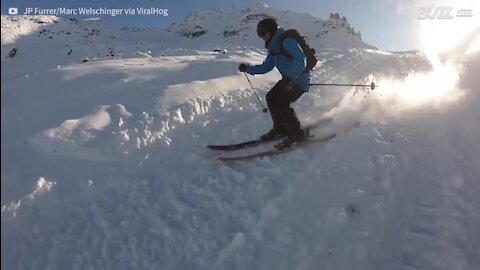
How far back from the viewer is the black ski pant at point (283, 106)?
8.16 meters

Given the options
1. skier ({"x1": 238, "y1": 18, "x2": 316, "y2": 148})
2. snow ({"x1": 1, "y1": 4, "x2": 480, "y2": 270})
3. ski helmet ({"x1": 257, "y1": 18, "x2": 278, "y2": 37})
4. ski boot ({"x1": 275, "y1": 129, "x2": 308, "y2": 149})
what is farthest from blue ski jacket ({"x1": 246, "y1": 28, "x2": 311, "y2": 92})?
snow ({"x1": 1, "y1": 4, "x2": 480, "y2": 270})

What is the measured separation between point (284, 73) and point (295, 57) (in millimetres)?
413

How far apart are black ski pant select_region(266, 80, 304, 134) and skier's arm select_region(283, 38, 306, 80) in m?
0.36

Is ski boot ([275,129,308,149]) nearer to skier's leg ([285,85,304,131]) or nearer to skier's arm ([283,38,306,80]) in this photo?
skier's leg ([285,85,304,131])

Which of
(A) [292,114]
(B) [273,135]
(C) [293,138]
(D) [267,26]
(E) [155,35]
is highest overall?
(D) [267,26]

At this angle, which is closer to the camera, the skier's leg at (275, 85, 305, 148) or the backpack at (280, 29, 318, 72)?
the backpack at (280, 29, 318, 72)

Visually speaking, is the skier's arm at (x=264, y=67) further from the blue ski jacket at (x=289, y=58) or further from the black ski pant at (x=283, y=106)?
the black ski pant at (x=283, y=106)

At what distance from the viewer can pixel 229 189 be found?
6.50 m

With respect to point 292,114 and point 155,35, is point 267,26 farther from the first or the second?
point 155,35

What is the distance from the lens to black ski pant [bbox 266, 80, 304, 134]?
321 inches

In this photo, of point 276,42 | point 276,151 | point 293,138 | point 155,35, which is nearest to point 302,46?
point 276,42

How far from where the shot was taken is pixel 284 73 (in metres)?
7.97

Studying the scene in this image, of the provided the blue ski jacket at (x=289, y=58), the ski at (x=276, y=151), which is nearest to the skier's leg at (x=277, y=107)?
the blue ski jacket at (x=289, y=58)

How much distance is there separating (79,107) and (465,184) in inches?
270
